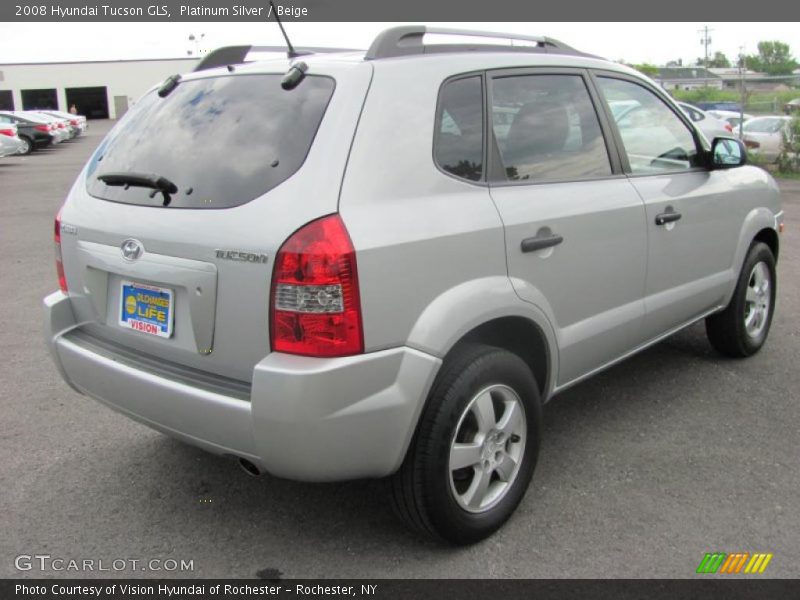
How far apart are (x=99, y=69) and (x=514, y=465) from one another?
2826 inches

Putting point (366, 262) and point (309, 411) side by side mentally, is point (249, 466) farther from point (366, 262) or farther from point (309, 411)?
point (366, 262)

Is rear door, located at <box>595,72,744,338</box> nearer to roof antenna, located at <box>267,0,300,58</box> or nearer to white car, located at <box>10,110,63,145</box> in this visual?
roof antenna, located at <box>267,0,300,58</box>

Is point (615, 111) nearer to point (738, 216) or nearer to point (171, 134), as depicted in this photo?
point (738, 216)

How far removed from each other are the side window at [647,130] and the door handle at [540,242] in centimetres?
87

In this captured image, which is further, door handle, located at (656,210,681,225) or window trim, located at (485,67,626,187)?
door handle, located at (656,210,681,225)

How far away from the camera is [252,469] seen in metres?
2.76

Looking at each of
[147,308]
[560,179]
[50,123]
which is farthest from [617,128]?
[50,123]

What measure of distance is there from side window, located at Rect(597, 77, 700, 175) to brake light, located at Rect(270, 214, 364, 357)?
1908 millimetres

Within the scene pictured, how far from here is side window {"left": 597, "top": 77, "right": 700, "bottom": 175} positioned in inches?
149

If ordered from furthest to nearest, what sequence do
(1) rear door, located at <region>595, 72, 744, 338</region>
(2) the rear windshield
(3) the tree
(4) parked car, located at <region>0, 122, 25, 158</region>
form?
(3) the tree, (4) parked car, located at <region>0, 122, 25, 158</region>, (1) rear door, located at <region>595, 72, 744, 338</region>, (2) the rear windshield

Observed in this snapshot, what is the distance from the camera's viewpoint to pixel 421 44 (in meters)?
3.01

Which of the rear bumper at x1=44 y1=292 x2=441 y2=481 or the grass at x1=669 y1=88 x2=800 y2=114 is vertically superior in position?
the rear bumper at x1=44 y1=292 x2=441 y2=481

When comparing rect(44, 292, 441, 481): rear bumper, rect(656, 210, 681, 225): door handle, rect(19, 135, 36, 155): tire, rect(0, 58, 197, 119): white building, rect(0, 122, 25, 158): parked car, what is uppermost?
rect(656, 210, 681, 225): door handle

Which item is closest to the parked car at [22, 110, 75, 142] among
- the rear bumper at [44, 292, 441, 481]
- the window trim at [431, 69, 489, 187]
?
the window trim at [431, 69, 489, 187]
